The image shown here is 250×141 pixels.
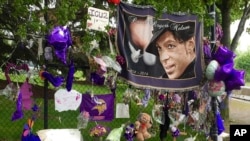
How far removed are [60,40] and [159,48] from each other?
77.3 inches

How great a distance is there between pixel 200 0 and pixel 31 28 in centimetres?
340

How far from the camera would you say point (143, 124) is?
20.3 ft

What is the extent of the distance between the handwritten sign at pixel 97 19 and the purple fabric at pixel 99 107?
0.92 meters

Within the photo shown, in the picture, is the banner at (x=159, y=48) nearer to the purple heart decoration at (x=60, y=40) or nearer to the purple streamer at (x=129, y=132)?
the purple streamer at (x=129, y=132)

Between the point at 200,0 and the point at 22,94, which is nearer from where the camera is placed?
the point at 22,94

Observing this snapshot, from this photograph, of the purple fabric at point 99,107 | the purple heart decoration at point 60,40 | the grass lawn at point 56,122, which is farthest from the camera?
the grass lawn at point 56,122

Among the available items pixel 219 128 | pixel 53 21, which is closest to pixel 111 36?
pixel 53 21

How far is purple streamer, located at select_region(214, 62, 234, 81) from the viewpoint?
6.22m

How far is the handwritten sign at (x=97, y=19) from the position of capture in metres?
5.34

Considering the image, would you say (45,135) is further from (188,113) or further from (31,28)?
(188,113)

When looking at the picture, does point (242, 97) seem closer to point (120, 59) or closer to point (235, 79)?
point (235, 79)

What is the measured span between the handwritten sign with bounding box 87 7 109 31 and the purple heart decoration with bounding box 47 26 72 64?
0.49 m

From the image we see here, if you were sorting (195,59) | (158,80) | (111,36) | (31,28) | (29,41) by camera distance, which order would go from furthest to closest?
1. (195,59)
2. (158,80)
3. (111,36)
4. (29,41)
5. (31,28)

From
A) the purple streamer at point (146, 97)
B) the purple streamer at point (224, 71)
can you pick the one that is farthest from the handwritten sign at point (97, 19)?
the purple streamer at point (224, 71)
